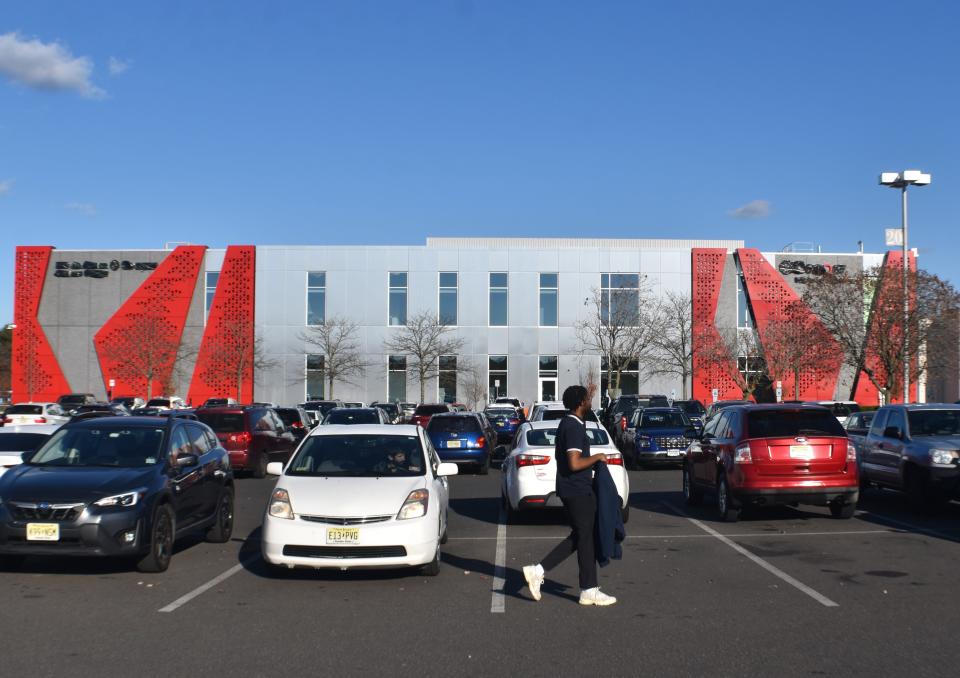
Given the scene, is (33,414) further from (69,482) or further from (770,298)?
(770,298)

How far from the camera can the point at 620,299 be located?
61875 mm

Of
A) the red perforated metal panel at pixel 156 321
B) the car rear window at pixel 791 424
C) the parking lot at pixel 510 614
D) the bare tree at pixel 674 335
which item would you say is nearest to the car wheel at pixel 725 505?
the car rear window at pixel 791 424

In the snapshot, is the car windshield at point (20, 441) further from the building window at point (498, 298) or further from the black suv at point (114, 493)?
the building window at point (498, 298)

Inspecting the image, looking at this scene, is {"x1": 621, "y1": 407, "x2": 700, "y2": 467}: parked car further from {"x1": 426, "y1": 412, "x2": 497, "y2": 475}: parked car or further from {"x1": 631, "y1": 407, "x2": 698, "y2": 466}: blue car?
{"x1": 426, "y1": 412, "x2": 497, "y2": 475}: parked car

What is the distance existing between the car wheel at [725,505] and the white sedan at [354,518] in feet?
17.2

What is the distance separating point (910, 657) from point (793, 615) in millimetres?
1458

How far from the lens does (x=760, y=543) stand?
12406 millimetres

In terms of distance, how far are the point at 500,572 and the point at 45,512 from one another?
182 inches

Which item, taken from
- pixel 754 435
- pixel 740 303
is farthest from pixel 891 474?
pixel 740 303

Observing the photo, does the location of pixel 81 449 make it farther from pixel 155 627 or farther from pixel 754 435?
pixel 754 435

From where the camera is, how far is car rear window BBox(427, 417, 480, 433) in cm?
2536

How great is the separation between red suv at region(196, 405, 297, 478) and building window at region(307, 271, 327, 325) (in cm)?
4050

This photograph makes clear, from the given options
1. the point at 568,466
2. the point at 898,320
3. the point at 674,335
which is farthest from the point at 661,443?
the point at 674,335

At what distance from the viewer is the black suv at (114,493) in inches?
377
